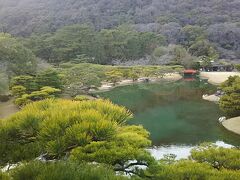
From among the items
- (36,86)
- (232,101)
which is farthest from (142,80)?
(232,101)

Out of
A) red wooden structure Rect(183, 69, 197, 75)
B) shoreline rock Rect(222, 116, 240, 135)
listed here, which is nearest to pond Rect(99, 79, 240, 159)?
shoreline rock Rect(222, 116, 240, 135)

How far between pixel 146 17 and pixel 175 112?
44.6 metres

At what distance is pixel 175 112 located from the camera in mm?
23578

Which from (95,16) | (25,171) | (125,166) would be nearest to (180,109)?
(125,166)

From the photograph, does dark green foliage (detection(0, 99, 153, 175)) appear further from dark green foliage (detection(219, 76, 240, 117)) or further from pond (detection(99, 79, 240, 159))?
dark green foliage (detection(219, 76, 240, 117))

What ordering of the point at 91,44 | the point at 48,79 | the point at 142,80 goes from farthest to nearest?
the point at 91,44, the point at 142,80, the point at 48,79

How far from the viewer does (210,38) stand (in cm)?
5281

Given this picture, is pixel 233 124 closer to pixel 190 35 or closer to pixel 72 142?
pixel 72 142

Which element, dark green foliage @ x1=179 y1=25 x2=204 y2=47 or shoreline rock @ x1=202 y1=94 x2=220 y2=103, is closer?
shoreline rock @ x1=202 y1=94 x2=220 y2=103

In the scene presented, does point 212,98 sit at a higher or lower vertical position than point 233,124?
lower

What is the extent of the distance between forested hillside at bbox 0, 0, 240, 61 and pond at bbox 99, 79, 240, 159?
698 inches

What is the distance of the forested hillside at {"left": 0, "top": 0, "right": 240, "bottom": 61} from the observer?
2085 inches

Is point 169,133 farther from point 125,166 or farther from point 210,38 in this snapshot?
point 210,38

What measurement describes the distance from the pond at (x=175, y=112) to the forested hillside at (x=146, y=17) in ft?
58.2
